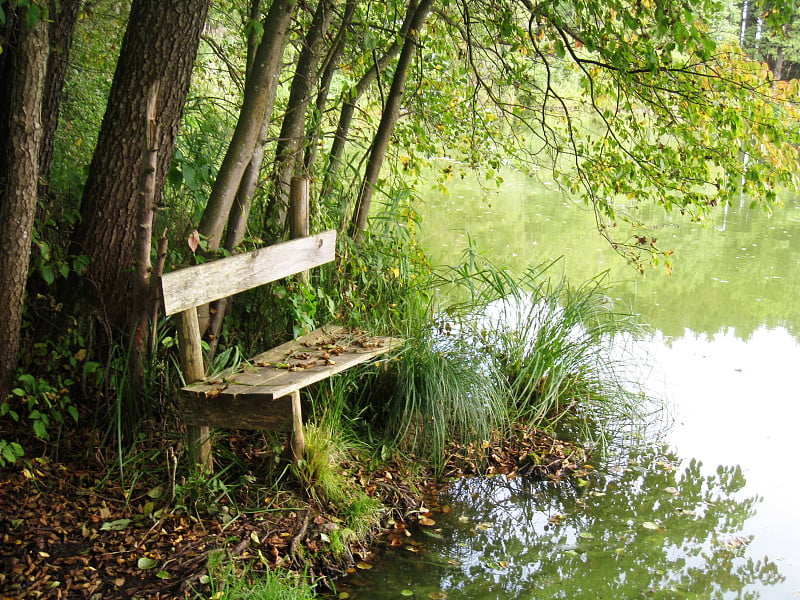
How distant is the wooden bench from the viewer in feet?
10.5

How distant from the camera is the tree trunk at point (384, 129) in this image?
489 cm

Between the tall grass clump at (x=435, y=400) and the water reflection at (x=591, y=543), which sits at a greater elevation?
the tall grass clump at (x=435, y=400)

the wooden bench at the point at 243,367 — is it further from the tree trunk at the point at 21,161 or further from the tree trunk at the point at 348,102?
the tree trunk at the point at 348,102

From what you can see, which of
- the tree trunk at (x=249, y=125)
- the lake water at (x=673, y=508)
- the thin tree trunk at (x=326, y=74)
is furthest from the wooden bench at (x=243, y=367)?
the thin tree trunk at (x=326, y=74)

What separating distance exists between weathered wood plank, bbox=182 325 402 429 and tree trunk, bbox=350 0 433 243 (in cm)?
100

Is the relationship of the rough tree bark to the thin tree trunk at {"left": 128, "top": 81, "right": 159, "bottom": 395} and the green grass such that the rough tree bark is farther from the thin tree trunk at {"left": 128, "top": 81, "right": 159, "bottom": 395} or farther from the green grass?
the green grass

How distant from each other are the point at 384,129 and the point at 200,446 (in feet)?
8.22

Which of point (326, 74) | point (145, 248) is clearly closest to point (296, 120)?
point (326, 74)

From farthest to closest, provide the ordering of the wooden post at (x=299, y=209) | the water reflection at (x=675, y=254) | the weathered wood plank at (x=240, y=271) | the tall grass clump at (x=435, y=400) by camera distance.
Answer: the water reflection at (x=675, y=254) < the tall grass clump at (x=435, y=400) < the wooden post at (x=299, y=209) < the weathered wood plank at (x=240, y=271)

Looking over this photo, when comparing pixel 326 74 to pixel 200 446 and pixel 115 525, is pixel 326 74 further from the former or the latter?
pixel 115 525

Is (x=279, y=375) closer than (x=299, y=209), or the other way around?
(x=279, y=375)

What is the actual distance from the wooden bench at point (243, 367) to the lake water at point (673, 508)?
84 centimetres

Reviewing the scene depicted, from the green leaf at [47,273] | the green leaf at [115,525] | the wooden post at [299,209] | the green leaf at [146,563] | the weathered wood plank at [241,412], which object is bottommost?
the green leaf at [146,563]

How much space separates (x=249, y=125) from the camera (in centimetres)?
383
